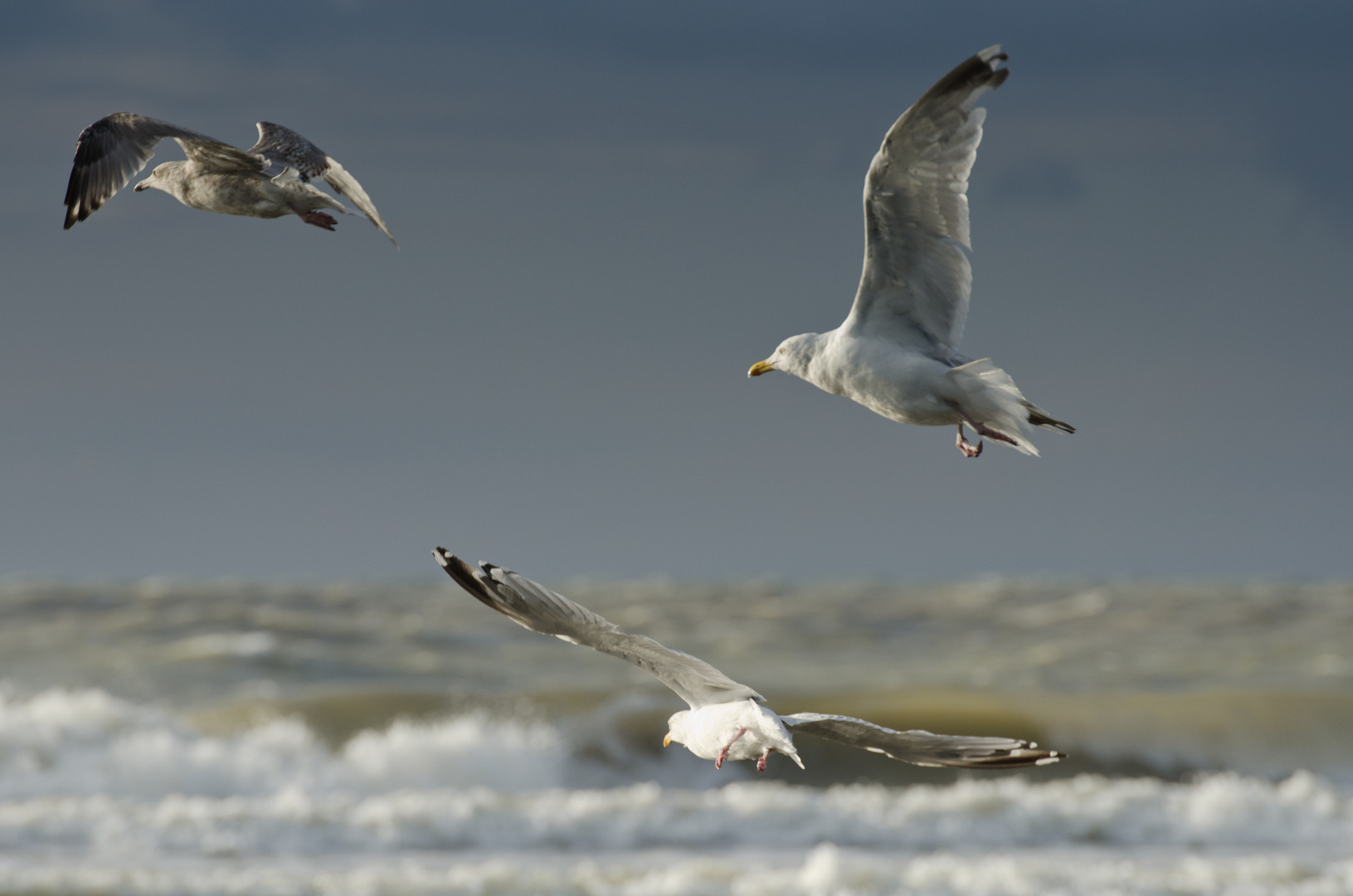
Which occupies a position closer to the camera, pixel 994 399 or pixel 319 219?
pixel 994 399

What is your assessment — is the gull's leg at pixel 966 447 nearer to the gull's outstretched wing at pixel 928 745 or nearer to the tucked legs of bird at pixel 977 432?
the tucked legs of bird at pixel 977 432

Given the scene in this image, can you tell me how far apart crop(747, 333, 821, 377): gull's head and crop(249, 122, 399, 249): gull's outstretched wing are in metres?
1.60

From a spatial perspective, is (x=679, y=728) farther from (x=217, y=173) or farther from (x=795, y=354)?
(x=217, y=173)

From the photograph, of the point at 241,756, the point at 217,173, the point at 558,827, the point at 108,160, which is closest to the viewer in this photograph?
the point at 108,160

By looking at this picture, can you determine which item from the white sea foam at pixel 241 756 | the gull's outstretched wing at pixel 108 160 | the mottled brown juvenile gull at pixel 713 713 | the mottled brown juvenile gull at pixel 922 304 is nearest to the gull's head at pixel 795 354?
the mottled brown juvenile gull at pixel 922 304

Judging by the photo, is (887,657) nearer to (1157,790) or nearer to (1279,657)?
(1279,657)

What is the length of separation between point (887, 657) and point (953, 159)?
1889 centimetres

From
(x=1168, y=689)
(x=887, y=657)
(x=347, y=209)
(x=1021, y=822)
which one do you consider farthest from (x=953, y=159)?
(x=887, y=657)

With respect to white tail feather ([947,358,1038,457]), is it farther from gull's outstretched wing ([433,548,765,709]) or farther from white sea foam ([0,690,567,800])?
white sea foam ([0,690,567,800])

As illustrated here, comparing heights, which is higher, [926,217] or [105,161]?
[105,161]

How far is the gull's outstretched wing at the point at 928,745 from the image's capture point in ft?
10.9

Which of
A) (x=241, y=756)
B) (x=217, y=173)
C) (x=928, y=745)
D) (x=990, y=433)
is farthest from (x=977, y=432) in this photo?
(x=241, y=756)

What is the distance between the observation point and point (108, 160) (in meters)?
5.44

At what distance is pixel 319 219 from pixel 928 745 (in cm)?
329
